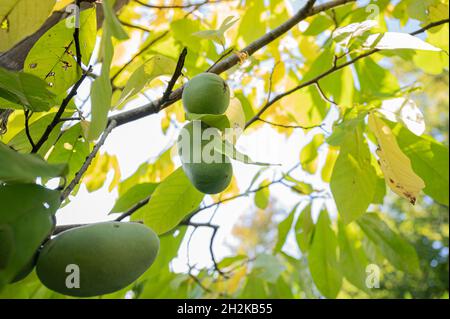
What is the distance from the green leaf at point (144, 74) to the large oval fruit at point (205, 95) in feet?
0.43

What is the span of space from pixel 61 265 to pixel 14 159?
0.14 metres

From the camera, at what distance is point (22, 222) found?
426mm

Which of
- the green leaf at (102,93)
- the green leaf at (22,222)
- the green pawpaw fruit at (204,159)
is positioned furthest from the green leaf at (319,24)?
the green leaf at (22,222)

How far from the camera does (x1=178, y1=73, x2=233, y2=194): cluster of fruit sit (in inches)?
25.9

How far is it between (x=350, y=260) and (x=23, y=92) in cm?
115

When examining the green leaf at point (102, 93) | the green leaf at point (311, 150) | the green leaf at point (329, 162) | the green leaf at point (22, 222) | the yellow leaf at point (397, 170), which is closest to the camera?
the green leaf at point (22, 222)

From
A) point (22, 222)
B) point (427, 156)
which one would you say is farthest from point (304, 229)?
point (22, 222)

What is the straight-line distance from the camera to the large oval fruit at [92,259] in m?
0.50

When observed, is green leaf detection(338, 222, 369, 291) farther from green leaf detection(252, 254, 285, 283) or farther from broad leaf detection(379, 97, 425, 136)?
broad leaf detection(379, 97, 425, 136)

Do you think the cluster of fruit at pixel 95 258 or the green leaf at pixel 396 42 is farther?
the green leaf at pixel 396 42

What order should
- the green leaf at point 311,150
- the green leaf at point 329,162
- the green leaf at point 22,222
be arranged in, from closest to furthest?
the green leaf at point 22,222
the green leaf at point 311,150
the green leaf at point 329,162

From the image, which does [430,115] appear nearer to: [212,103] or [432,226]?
[432,226]

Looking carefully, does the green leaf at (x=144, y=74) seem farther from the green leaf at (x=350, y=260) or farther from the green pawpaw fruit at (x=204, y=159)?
the green leaf at (x=350, y=260)
